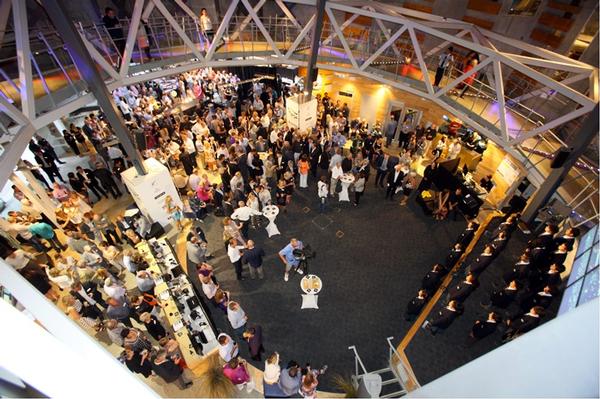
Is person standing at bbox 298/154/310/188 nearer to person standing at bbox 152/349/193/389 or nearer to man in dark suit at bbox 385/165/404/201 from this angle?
man in dark suit at bbox 385/165/404/201

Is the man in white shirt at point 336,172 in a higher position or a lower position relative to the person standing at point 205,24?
lower

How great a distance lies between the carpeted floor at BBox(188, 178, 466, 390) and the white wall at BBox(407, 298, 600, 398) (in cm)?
579

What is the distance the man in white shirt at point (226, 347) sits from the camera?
20.4ft

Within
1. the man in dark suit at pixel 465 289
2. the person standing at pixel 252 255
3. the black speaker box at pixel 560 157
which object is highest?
the black speaker box at pixel 560 157

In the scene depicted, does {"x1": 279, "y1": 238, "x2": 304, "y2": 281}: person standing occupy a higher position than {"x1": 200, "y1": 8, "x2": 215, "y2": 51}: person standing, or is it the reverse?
{"x1": 200, "y1": 8, "x2": 215, "y2": 51}: person standing

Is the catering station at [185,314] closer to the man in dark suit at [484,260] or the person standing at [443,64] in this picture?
the man in dark suit at [484,260]

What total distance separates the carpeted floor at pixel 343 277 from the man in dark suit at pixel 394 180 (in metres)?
0.36

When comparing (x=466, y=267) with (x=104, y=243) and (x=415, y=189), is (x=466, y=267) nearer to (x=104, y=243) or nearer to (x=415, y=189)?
(x=415, y=189)

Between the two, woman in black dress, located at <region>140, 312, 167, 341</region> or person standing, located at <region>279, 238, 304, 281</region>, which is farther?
person standing, located at <region>279, 238, 304, 281</region>

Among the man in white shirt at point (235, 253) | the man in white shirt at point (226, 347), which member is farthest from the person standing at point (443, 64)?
the man in white shirt at point (226, 347)

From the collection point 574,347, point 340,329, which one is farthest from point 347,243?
point 574,347

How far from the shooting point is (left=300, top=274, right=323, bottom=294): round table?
8273mm

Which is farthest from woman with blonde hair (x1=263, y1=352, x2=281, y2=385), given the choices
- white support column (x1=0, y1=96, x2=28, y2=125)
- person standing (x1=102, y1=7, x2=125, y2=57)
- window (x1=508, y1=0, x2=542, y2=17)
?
window (x1=508, y1=0, x2=542, y2=17)

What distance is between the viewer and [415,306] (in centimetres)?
751
